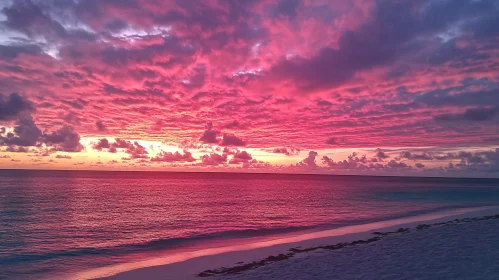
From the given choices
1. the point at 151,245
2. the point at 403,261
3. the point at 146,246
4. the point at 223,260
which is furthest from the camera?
the point at 151,245

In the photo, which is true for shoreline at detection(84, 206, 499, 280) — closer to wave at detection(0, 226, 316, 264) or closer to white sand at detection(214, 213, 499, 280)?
white sand at detection(214, 213, 499, 280)

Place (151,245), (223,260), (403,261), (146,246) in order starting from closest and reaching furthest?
(403,261), (223,260), (146,246), (151,245)

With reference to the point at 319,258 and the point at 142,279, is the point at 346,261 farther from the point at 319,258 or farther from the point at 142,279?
the point at 142,279

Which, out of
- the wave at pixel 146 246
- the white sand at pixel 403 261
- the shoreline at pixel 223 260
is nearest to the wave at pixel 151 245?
the wave at pixel 146 246

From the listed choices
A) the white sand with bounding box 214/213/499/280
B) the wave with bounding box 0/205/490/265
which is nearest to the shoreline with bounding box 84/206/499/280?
the white sand with bounding box 214/213/499/280

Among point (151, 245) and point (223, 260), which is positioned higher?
point (223, 260)

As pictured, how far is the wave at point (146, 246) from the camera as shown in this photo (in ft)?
84.2

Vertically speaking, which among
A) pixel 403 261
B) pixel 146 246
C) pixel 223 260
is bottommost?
pixel 146 246

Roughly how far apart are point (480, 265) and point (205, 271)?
14419mm

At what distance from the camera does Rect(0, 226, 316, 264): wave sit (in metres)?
25.7

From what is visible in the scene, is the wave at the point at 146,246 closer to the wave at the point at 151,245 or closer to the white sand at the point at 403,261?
the wave at the point at 151,245

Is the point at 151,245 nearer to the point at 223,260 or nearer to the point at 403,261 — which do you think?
the point at 223,260

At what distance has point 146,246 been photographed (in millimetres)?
29719

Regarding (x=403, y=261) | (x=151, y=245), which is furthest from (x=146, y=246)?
(x=403, y=261)
